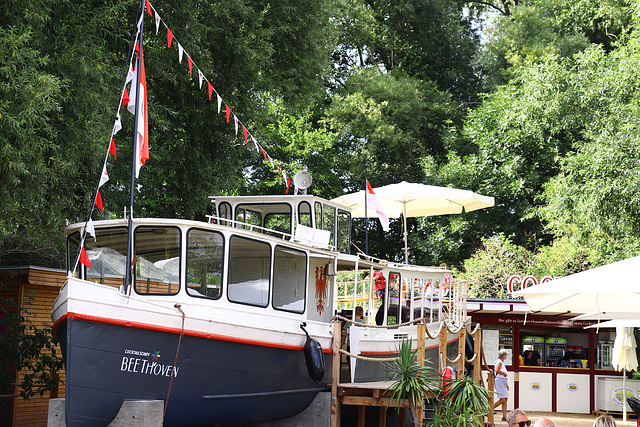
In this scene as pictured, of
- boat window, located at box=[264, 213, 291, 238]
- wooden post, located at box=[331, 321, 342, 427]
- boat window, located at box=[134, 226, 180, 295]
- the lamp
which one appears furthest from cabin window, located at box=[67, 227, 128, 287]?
wooden post, located at box=[331, 321, 342, 427]

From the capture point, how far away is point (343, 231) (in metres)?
13.1

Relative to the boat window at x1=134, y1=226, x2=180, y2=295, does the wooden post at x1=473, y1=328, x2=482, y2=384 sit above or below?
below

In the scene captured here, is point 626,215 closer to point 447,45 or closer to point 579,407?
point 579,407

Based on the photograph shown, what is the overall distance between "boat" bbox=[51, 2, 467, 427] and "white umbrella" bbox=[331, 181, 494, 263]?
3.02 meters

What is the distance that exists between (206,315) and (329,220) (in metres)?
3.62

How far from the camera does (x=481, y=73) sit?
1382 inches

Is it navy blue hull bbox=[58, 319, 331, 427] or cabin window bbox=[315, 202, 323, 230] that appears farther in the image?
cabin window bbox=[315, 202, 323, 230]

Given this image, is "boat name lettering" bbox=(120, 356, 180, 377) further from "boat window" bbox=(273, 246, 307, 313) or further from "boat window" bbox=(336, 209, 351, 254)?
"boat window" bbox=(336, 209, 351, 254)

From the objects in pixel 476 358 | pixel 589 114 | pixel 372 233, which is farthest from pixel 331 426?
pixel 372 233

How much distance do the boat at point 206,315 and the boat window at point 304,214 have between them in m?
0.02

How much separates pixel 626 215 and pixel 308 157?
545 inches

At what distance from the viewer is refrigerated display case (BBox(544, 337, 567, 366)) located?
1980cm

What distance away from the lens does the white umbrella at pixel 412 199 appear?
15.5 meters

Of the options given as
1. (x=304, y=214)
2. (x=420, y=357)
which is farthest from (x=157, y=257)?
(x=420, y=357)
